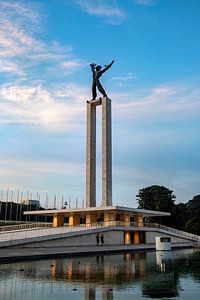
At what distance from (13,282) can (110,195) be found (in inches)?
1284

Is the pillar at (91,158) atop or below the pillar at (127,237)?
atop

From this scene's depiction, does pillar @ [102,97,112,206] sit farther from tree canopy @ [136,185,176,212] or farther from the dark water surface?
the dark water surface

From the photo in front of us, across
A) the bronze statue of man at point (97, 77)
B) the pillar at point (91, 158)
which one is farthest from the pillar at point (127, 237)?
the bronze statue of man at point (97, 77)


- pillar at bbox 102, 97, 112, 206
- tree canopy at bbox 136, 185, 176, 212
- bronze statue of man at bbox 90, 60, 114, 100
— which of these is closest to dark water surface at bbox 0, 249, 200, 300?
pillar at bbox 102, 97, 112, 206

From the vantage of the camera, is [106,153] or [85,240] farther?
[106,153]

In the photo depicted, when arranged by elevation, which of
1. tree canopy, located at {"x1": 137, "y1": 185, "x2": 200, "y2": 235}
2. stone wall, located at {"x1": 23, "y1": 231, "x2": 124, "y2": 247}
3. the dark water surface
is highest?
tree canopy, located at {"x1": 137, "y1": 185, "x2": 200, "y2": 235}

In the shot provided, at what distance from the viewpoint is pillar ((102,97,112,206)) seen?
41.6 metres

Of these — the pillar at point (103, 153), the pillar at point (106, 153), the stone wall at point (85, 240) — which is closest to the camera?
the stone wall at point (85, 240)

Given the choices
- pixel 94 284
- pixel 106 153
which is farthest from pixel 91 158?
pixel 94 284

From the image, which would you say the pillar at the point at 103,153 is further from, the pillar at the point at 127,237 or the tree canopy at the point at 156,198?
the tree canopy at the point at 156,198

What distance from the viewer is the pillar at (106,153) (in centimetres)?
4162

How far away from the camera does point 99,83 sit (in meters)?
46.2

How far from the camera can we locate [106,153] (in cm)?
4294

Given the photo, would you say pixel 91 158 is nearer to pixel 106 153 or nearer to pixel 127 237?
pixel 106 153
